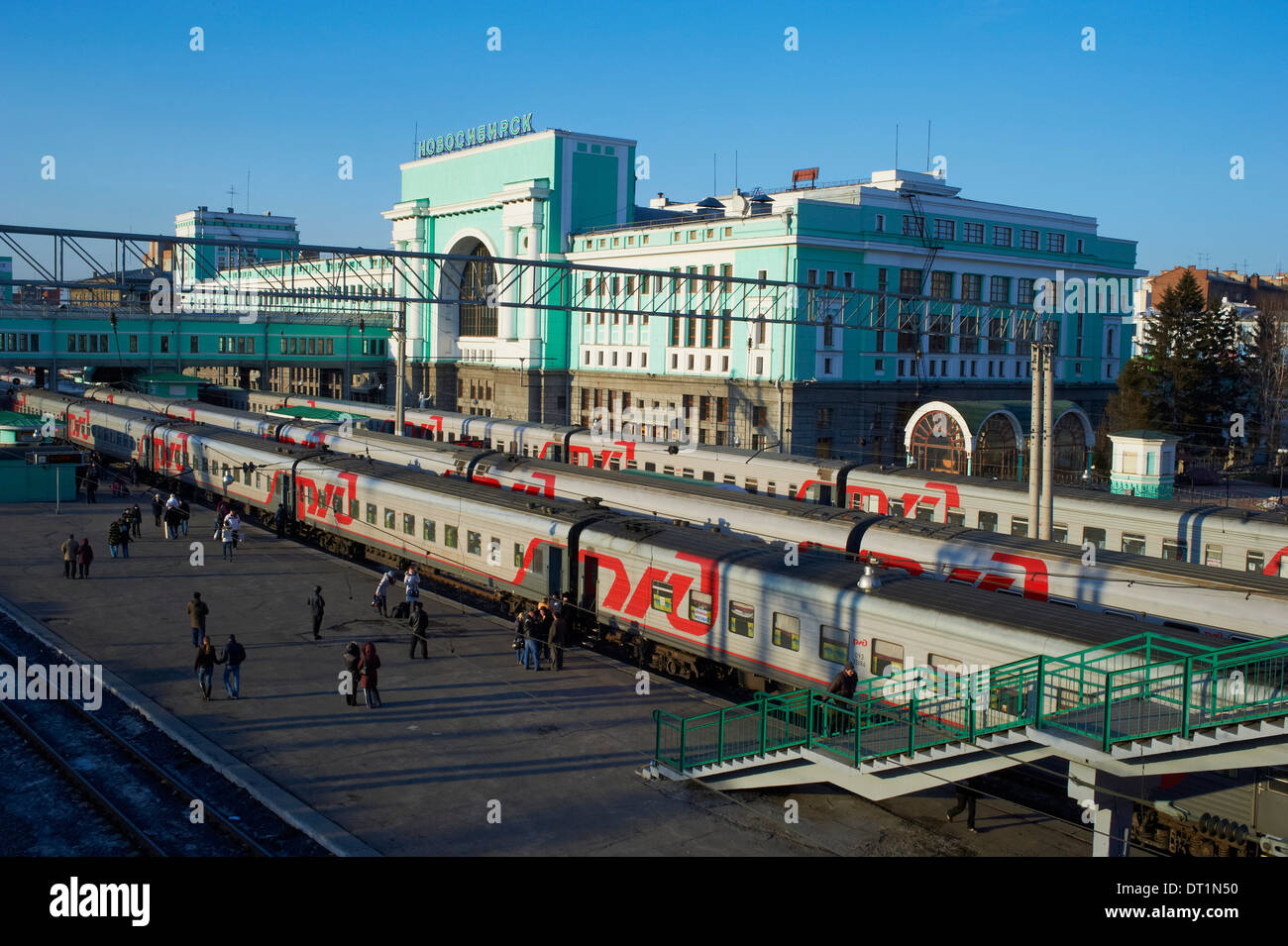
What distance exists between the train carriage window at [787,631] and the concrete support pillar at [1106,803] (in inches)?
235

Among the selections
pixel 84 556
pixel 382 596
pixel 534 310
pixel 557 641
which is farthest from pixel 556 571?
pixel 534 310

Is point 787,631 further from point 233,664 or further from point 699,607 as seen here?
point 233,664

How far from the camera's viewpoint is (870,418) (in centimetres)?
5156

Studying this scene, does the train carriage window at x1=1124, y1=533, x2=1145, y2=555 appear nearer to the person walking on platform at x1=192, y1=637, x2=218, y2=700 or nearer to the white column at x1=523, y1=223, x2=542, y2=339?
the person walking on platform at x1=192, y1=637, x2=218, y2=700

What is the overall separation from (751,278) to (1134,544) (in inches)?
1072

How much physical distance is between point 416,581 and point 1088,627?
13.5 m

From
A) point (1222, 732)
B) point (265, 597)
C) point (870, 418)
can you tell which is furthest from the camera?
point (870, 418)

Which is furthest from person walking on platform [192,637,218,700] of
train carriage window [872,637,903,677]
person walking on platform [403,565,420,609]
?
train carriage window [872,637,903,677]

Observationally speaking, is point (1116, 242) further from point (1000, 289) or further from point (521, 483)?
point (521, 483)

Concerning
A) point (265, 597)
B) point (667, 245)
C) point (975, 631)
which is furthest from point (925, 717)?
point (667, 245)

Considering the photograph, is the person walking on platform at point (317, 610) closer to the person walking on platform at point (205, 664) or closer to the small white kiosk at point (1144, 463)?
the person walking on platform at point (205, 664)

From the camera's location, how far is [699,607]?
18922 millimetres

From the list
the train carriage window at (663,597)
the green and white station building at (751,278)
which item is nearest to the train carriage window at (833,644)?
the train carriage window at (663,597)

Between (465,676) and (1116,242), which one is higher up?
(1116,242)
